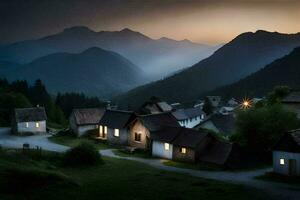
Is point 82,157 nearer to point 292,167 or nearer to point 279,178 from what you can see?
point 279,178

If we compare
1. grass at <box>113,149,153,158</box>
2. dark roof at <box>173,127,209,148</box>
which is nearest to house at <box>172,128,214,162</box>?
dark roof at <box>173,127,209,148</box>

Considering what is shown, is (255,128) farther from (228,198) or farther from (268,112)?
(228,198)

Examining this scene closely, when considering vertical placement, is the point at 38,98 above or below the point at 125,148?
above

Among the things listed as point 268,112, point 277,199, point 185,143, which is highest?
point 268,112

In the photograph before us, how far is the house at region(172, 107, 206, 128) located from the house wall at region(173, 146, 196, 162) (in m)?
46.1

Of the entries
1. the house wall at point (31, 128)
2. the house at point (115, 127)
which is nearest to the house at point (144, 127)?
the house at point (115, 127)

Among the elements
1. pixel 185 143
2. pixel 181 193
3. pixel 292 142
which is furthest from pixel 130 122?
pixel 181 193

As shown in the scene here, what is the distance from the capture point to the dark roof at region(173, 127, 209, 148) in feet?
183

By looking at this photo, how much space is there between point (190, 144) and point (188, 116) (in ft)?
181

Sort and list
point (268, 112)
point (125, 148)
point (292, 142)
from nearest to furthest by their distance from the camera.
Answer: point (292, 142), point (268, 112), point (125, 148)

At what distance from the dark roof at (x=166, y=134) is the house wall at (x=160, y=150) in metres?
Result: 0.73

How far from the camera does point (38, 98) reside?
441ft

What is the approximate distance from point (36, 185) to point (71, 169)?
44.6ft

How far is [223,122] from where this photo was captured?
9269 cm
